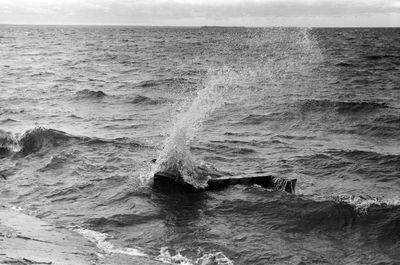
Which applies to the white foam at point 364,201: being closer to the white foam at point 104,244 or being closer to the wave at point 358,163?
the wave at point 358,163

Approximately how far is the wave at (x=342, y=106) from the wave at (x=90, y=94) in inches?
524

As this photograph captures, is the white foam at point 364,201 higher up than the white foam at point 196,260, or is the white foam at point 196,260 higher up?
the white foam at point 364,201

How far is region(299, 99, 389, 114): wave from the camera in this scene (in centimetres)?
2568

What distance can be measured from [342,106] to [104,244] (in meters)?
20.1

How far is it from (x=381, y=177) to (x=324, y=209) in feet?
12.8

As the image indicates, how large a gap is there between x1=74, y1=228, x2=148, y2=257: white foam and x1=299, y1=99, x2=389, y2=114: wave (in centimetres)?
1758

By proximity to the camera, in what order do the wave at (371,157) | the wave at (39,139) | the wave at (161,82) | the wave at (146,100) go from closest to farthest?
the wave at (371,157) < the wave at (39,139) < the wave at (146,100) < the wave at (161,82)

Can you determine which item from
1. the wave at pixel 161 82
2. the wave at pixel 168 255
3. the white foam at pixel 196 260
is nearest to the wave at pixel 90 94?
the wave at pixel 161 82

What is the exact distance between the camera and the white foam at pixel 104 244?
9055 millimetres

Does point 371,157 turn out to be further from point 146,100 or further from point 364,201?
point 146,100

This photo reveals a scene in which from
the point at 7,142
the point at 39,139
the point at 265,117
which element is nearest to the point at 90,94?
the point at 265,117

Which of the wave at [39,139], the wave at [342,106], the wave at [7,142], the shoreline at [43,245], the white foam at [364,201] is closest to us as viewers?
the shoreline at [43,245]

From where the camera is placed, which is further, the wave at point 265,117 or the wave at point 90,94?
the wave at point 90,94

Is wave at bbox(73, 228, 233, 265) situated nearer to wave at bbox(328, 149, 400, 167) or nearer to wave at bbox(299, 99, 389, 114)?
wave at bbox(328, 149, 400, 167)
